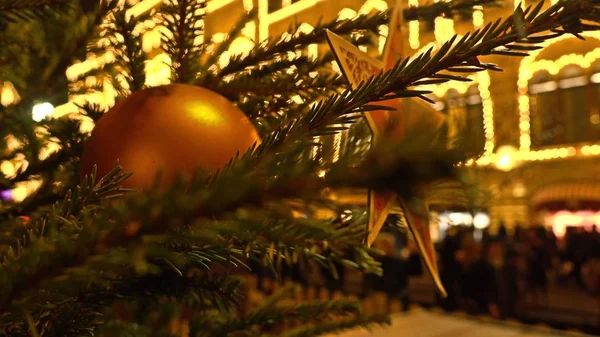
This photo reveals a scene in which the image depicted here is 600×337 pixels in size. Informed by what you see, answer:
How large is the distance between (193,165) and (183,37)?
22 cm

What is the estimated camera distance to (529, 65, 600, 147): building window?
864 centimetres

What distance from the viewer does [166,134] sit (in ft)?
1.31

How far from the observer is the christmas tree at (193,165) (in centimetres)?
22

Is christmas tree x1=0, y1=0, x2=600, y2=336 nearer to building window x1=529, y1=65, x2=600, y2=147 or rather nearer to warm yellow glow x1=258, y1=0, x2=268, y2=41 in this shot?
warm yellow glow x1=258, y1=0, x2=268, y2=41

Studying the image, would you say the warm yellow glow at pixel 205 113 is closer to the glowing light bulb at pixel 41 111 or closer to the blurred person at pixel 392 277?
the glowing light bulb at pixel 41 111

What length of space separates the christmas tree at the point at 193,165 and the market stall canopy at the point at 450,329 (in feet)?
2.94

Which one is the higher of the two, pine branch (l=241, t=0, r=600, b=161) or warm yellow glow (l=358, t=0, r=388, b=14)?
warm yellow glow (l=358, t=0, r=388, b=14)

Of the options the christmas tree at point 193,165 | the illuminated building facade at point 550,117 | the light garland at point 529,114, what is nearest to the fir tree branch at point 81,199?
the christmas tree at point 193,165

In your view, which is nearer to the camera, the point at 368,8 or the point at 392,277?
the point at 368,8

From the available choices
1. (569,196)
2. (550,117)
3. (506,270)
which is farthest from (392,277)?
(550,117)

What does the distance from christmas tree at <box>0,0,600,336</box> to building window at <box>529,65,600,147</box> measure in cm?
906

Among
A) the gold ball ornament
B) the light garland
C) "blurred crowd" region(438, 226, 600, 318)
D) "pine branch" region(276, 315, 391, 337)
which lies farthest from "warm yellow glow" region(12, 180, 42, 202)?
the light garland

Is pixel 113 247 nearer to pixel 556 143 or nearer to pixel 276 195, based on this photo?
pixel 276 195

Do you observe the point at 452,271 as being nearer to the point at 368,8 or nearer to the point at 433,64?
the point at 368,8
